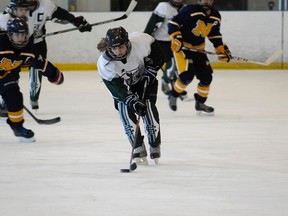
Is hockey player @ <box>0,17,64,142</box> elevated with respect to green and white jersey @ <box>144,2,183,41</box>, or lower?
elevated

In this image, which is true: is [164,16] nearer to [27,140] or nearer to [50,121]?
[50,121]

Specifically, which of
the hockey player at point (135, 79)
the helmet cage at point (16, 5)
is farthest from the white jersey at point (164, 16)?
the hockey player at point (135, 79)

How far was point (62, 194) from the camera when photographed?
403cm

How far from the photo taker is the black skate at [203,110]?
698 cm

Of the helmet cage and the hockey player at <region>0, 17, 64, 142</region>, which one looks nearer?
the hockey player at <region>0, 17, 64, 142</region>

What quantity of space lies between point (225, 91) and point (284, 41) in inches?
77.8

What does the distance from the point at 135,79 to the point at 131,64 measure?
115 millimetres

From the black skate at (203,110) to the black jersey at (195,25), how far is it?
443mm

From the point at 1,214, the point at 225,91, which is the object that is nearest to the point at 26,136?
the point at 1,214

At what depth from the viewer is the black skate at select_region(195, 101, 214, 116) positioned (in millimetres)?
6980

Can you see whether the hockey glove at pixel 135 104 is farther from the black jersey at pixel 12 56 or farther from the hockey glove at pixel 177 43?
the hockey glove at pixel 177 43

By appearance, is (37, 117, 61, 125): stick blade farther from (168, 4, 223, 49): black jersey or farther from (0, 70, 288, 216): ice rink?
(168, 4, 223, 49): black jersey

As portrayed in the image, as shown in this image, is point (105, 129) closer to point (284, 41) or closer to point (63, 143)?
point (63, 143)

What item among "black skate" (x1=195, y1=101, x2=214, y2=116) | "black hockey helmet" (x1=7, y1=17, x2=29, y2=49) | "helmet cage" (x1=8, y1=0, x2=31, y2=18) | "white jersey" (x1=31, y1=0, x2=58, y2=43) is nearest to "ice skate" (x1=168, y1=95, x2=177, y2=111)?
"black skate" (x1=195, y1=101, x2=214, y2=116)
